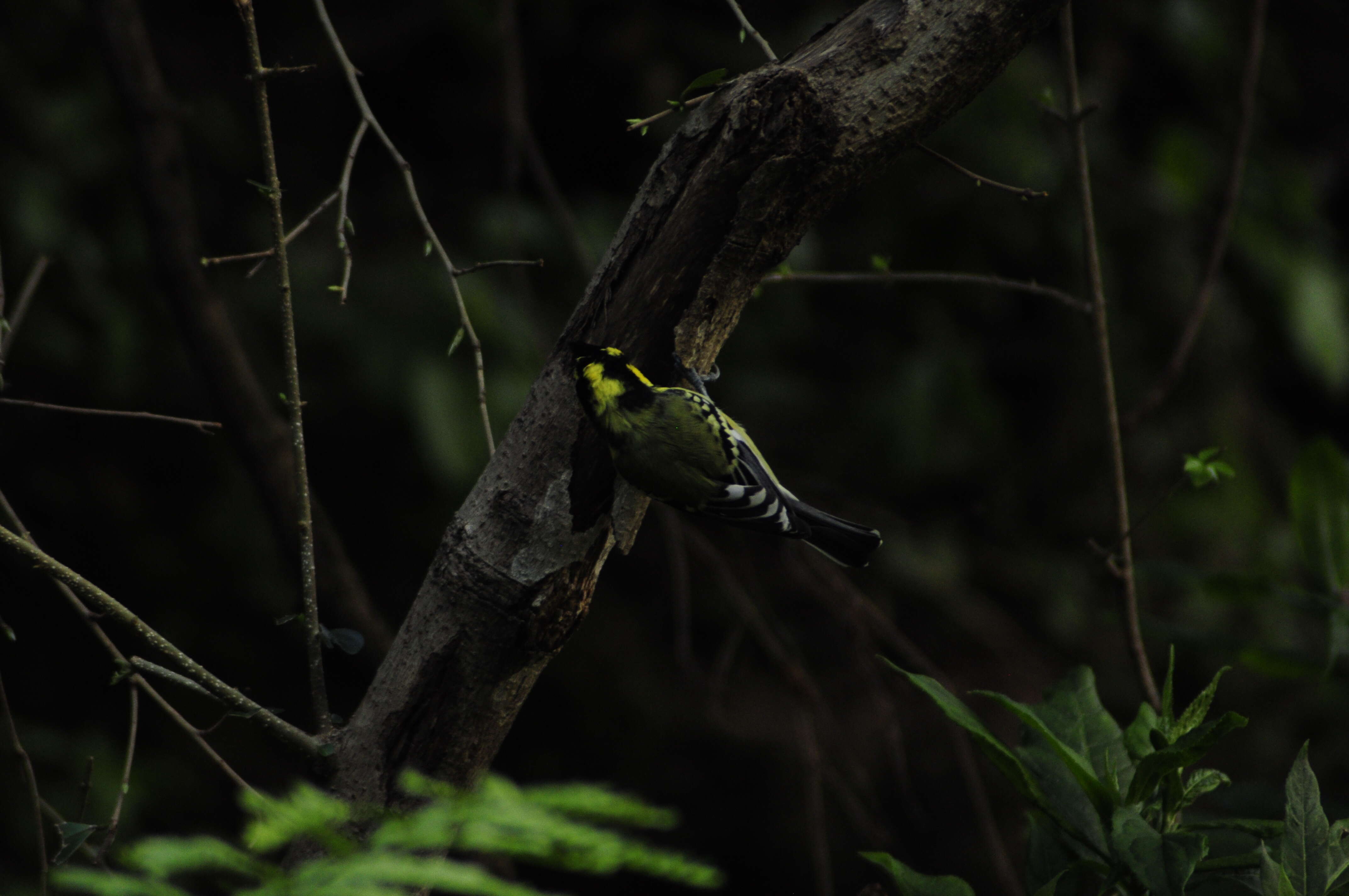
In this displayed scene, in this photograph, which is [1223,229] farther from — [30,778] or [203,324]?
[30,778]

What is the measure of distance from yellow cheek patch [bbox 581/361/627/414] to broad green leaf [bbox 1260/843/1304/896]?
3.38 feet

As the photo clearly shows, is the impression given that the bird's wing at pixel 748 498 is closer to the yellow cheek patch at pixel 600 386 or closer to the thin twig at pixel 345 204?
the yellow cheek patch at pixel 600 386

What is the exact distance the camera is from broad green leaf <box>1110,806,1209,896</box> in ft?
3.76

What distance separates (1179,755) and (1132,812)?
105 millimetres

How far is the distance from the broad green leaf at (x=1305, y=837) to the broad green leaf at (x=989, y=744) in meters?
0.29

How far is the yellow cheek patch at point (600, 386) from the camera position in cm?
142

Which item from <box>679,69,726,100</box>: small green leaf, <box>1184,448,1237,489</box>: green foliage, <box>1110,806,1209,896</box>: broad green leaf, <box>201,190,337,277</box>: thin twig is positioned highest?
<box>679,69,726,100</box>: small green leaf

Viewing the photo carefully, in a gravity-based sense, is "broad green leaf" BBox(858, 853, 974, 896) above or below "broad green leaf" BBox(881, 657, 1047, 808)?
below

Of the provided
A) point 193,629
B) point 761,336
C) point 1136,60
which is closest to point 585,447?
point 761,336

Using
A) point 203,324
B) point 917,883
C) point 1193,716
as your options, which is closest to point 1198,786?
point 1193,716

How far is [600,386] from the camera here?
4.83ft

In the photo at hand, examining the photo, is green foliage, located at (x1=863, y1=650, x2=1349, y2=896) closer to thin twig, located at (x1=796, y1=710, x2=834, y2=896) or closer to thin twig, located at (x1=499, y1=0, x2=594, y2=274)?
thin twig, located at (x1=796, y1=710, x2=834, y2=896)

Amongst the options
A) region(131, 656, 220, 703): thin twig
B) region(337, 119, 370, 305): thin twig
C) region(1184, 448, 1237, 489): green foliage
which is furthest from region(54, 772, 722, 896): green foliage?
region(1184, 448, 1237, 489): green foliage

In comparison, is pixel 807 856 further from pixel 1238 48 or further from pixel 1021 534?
pixel 1238 48
